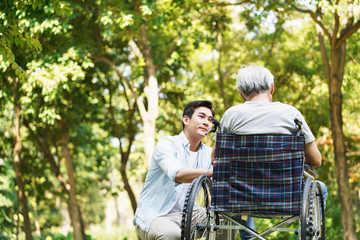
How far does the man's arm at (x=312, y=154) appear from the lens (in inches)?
144

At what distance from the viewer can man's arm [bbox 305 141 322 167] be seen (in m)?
3.66

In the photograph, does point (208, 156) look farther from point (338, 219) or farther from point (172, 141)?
point (338, 219)

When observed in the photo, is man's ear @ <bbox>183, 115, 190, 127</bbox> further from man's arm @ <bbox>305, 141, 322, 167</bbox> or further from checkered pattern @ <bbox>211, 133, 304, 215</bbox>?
man's arm @ <bbox>305, 141, 322, 167</bbox>

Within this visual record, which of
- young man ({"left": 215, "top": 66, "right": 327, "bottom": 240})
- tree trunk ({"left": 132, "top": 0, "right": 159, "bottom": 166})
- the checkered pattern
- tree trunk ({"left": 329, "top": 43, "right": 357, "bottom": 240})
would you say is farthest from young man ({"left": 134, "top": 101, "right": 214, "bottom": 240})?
tree trunk ({"left": 132, "top": 0, "right": 159, "bottom": 166})

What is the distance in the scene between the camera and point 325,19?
43.3 ft

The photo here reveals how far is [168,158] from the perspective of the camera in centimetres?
412

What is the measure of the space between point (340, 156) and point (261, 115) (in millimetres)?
6106

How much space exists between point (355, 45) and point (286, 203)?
8332 mm

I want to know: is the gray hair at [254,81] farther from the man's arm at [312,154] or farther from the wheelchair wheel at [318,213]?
→ the wheelchair wheel at [318,213]

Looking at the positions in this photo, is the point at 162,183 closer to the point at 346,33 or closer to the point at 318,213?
the point at 318,213

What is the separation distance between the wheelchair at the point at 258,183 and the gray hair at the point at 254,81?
344 mm

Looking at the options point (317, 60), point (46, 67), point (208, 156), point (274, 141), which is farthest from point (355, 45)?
point (274, 141)

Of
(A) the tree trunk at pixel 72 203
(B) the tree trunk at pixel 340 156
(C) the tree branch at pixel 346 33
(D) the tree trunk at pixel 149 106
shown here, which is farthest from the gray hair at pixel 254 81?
(A) the tree trunk at pixel 72 203

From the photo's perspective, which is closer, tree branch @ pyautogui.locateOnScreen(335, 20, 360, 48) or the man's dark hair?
the man's dark hair
